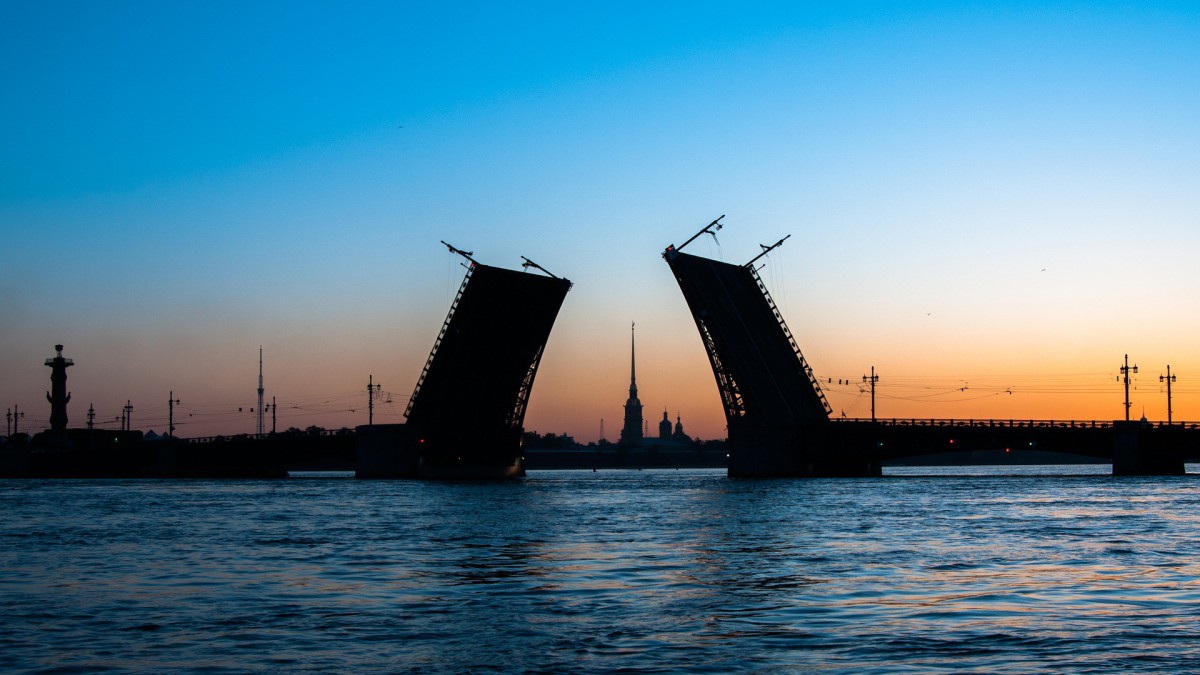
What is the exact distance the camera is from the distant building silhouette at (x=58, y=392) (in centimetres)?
11025

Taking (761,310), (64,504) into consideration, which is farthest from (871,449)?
(64,504)

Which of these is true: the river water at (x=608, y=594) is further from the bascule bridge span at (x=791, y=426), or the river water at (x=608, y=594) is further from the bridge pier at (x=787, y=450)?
the bridge pier at (x=787, y=450)

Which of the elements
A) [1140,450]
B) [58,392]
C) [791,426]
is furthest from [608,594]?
[58,392]

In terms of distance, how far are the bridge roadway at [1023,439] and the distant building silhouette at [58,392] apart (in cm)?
7158

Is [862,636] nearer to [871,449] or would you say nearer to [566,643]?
[566,643]

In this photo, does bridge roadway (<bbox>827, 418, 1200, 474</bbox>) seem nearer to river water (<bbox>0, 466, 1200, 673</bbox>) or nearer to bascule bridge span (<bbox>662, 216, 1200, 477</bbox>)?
bascule bridge span (<bbox>662, 216, 1200, 477</bbox>)

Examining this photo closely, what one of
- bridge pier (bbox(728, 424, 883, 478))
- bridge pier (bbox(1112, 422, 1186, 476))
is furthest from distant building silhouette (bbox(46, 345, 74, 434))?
bridge pier (bbox(1112, 422, 1186, 476))

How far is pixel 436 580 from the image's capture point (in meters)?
19.8

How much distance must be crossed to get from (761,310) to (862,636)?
51611 millimetres

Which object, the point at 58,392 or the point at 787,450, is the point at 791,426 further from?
the point at 58,392

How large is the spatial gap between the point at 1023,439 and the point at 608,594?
64005mm

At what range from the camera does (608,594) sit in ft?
57.6

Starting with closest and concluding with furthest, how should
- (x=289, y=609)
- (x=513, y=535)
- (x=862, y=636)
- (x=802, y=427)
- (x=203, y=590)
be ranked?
(x=862, y=636)
(x=289, y=609)
(x=203, y=590)
(x=513, y=535)
(x=802, y=427)

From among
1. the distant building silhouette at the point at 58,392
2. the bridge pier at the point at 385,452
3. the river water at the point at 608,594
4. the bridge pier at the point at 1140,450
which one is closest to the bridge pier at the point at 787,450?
the bridge pier at the point at 1140,450
